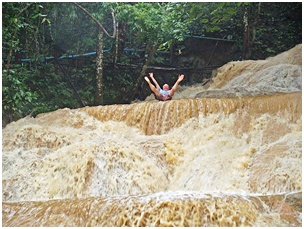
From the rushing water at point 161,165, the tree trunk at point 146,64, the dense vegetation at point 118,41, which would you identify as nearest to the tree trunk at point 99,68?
the dense vegetation at point 118,41

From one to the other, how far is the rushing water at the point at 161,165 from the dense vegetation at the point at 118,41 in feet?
4.07

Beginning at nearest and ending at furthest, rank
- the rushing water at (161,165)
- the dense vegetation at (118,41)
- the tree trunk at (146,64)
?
the rushing water at (161,165)
the dense vegetation at (118,41)
the tree trunk at (146,64)

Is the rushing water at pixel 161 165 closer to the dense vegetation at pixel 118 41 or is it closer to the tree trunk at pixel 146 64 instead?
the dense vegetation at pixel 118 41

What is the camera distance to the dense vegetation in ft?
13.5

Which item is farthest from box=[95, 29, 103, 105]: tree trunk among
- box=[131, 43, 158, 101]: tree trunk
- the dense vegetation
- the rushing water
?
the rushing water

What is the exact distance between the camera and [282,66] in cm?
354

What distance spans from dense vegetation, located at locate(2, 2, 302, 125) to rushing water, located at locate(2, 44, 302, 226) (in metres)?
1.24

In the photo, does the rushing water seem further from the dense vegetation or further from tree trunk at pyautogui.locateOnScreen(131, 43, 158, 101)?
tree trunk at pyautogui.locateOnScreen(131, 43, 158, 101)

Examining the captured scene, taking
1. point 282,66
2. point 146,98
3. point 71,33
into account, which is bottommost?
point 146,98

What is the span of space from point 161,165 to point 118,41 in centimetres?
324

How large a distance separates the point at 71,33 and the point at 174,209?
157 inches

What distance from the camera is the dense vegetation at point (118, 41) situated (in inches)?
162

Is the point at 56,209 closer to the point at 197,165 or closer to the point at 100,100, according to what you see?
the point at 197,165

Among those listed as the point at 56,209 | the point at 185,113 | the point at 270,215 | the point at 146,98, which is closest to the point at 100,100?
the point at 146,98
